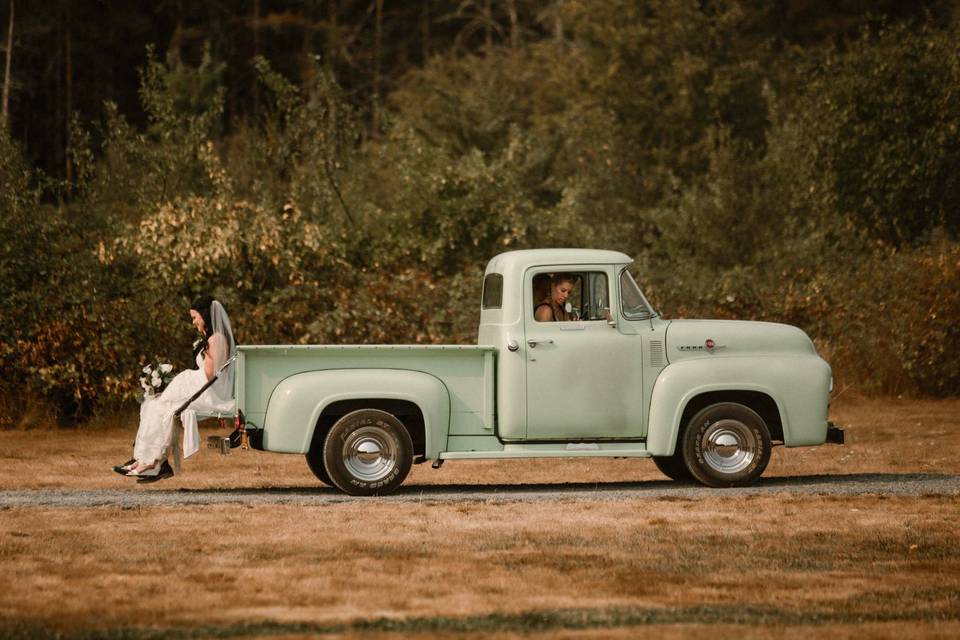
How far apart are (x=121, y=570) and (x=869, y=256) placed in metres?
21.2

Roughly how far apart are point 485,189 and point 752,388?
43.2 ft

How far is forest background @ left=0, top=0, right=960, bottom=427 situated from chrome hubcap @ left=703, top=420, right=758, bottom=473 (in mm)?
8927

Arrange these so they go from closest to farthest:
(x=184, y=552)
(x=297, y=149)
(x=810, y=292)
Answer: (x=184, y=552) → (x=810, y=292) → (x=297, y=149)

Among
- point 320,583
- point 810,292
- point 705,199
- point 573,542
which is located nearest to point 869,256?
point 810,292

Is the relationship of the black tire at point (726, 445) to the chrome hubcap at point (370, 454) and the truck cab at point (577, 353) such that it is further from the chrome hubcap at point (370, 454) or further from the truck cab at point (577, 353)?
the chrome hubcap at point (370, 454)

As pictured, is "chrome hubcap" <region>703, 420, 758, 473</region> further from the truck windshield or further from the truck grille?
the truck windshield

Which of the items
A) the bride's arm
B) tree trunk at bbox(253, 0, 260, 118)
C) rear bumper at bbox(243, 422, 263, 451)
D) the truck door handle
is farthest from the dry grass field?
tree trunk at bbox(253, 0, 260, 118)

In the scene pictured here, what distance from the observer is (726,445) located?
42.0 feet

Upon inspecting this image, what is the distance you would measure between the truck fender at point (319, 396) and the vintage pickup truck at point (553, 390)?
1 centimetres

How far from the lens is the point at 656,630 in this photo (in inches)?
279

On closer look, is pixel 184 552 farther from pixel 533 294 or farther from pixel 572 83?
pixel 572 83

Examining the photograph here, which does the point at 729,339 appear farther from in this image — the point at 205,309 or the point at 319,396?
the point at 205,309

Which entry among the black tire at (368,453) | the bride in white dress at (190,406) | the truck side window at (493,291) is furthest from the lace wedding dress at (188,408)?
the truck side window at (493,291)

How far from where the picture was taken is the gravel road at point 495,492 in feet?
39.7
